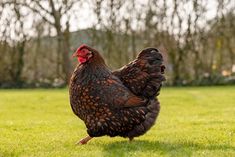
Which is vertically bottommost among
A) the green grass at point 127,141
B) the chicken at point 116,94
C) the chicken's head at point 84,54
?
the green grass at point 127,141

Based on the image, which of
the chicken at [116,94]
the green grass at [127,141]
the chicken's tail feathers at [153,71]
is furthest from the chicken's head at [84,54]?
the green grass at [127,141]

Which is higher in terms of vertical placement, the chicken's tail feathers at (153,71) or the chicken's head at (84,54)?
the chicken's head at (84,54)

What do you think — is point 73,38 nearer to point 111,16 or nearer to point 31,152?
point 111,16

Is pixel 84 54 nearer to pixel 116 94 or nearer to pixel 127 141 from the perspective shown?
pixel 116 94

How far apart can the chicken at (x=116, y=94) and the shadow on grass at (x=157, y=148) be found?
21 cm

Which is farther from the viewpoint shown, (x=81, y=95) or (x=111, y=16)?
(x=111, y=16)

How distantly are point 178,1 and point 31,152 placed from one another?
26010 mm

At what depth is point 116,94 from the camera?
7227 mm

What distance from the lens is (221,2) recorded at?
3266 cm

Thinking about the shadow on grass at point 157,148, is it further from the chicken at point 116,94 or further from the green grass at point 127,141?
the chicken at point 116,94

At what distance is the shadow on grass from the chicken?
0.21m

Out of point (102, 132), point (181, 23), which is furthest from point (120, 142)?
point (181, 23)

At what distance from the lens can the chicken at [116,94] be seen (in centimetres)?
716

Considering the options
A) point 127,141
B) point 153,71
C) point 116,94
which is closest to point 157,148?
point 127,141
